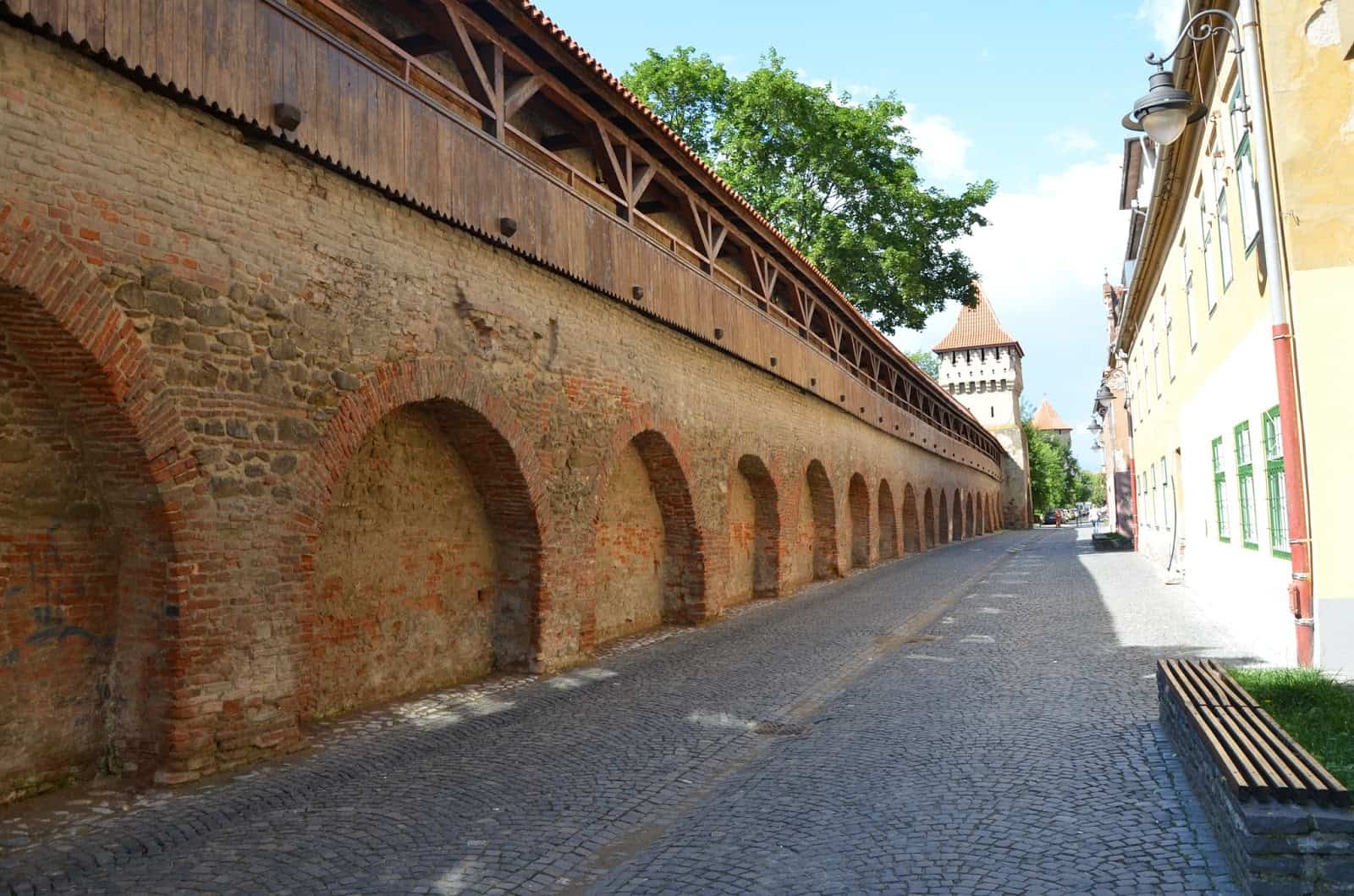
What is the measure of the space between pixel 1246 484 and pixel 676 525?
23.8 ft

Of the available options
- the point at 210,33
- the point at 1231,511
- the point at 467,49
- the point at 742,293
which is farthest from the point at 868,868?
the point at 742,293

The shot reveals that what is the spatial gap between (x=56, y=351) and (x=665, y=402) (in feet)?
26.7

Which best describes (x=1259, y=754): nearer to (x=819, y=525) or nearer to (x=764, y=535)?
(x=764, y=535)

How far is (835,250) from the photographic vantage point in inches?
1121

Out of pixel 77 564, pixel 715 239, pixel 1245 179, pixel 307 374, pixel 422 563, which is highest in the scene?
pixel 715 239

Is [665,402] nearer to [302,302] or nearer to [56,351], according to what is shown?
[302,302]

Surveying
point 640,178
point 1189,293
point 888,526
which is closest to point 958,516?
point 888,526

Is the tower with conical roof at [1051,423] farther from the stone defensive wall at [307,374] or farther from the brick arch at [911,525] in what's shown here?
the stone defensive wall at [307,374]

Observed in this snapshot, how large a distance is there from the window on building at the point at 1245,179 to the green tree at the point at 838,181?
18.5 metres

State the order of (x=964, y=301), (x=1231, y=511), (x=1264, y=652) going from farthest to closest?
(x=964, y=301), (x=1231, y=511), (x=1264, y=652)

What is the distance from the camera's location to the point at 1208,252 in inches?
458

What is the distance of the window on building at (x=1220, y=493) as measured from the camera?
1189 centimetres

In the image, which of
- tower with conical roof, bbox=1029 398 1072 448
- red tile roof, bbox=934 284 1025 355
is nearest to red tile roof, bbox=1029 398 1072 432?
tower with conical roof, bbox=1029 398 1072 448

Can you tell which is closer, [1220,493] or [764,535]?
[1220,493]
